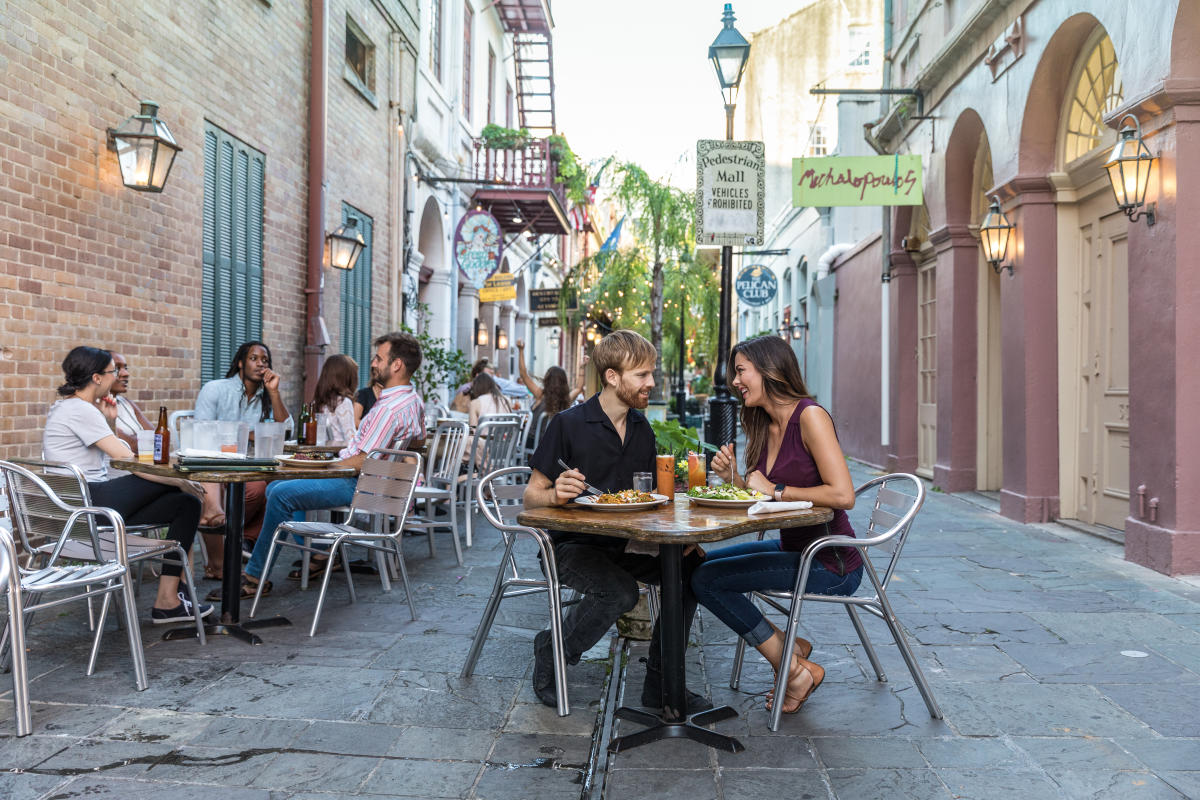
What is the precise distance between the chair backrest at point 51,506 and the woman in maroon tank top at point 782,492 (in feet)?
8.36

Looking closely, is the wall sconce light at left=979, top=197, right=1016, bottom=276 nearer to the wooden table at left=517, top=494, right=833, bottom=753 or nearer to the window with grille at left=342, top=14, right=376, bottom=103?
the wooden table at left=517, top=494, right=833, bottom=753

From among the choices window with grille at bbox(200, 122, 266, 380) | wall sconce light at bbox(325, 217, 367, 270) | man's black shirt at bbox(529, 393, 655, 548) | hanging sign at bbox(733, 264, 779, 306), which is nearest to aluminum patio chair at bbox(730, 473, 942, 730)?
man's black shirt at bbox(529, 393, 655, 548)

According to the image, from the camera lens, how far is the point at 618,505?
372 centimetres

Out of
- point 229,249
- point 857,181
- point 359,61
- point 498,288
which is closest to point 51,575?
point 229,249

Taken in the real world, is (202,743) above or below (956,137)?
below

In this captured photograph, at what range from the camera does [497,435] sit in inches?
315

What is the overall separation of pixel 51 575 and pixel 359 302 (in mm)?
8623

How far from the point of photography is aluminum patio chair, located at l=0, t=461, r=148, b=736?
3.57 meters

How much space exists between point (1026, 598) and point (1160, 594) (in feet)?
2.51

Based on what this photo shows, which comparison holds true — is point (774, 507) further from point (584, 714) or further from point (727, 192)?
point (727, 192)

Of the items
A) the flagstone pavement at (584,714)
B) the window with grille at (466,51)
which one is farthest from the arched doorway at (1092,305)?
the window with grille at (466,51)

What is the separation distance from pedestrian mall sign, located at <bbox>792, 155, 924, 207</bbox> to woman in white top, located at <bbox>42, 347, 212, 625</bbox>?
701 centimetres

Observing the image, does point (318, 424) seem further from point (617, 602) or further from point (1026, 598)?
point (1026, 598)

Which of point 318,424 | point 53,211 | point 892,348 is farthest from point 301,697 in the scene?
point 892,348
